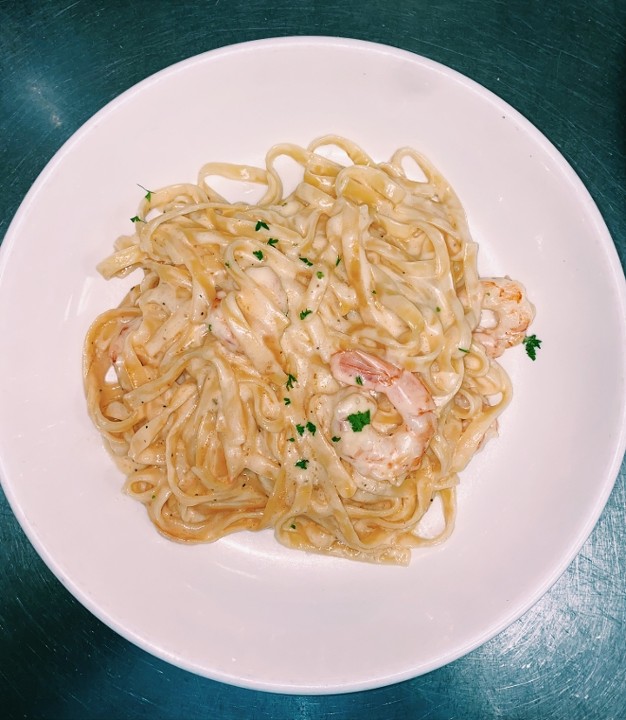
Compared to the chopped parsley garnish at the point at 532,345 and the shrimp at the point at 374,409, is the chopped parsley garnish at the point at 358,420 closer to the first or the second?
the shrimp at the point at 374,409

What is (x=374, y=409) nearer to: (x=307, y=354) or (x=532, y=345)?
(x=307, y=354)

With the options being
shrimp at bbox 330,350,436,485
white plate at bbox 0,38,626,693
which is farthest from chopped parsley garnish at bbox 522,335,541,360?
shrimp at bbox 330,350,436,485

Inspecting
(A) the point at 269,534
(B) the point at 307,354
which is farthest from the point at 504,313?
(A) the point at 269,534

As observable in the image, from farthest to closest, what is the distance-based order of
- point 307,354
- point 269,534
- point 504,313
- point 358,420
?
point 269,534
point 504,313
point 307,354
point 358,420

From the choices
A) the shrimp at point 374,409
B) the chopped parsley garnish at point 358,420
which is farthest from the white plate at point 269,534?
the chopped parsley garnish at point 358,420

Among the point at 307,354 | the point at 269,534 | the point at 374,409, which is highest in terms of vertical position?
the point at 307,354

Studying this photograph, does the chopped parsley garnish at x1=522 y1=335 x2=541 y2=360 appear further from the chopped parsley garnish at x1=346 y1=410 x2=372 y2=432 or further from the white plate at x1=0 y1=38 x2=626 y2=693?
the chopped parsley garnish at x1=346 y1=410 x2=372 y2=432

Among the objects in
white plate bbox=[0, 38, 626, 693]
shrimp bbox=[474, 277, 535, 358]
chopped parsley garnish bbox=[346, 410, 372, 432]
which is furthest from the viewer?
shrimp bbox=[474, 277, 535, 358]

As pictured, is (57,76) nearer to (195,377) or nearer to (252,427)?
(195,377)
